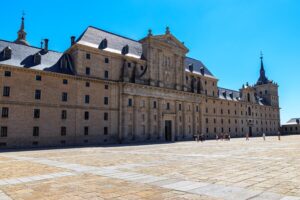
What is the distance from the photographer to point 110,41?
50469 mm

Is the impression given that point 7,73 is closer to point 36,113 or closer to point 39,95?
point 39,95

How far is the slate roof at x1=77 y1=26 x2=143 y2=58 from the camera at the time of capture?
1805 inches

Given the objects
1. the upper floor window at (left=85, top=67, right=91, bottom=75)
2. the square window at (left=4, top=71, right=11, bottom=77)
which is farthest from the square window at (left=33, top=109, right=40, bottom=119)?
the upper floor window at (left=85, top=67, right=91, bottom=75)

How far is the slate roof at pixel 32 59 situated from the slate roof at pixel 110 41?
4771 mm

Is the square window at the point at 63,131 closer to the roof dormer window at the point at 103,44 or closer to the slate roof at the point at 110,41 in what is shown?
the slate roof at the point at 110,41

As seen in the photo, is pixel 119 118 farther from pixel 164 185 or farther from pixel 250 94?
pixel 250 94

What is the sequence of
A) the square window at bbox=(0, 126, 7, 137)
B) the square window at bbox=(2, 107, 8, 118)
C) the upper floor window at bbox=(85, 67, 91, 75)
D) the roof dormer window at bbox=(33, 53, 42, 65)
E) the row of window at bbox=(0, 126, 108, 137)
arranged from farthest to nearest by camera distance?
1. the upper floor window at bbox=(85, 67, 91, 75)
2. the roof dormer window at bbox=(33, 53, 42, 65)
3. the square window at bbox=(2, 107, 8, 118)
4. the row of window at bbox=(0, 126, 108, 137)
5. the square window at bbox=(0, 126, 7, 137)

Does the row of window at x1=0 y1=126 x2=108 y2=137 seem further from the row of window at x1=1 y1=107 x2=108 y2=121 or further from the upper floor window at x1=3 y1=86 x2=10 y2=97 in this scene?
the upper floor window at x1=3 y1=86 x2=10 y2=97

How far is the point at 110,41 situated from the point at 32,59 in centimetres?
1661

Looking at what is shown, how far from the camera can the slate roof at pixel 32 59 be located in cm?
3680

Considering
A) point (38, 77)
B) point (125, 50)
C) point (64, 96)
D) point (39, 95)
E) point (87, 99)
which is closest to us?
point (39, 95)

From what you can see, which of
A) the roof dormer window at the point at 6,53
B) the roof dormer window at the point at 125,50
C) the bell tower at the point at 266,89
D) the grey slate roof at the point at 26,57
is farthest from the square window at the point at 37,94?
the bell tower at the point at 266,89

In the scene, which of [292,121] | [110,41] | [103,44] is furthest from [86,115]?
[292,121]

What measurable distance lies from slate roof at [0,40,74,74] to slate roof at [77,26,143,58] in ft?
15.7
